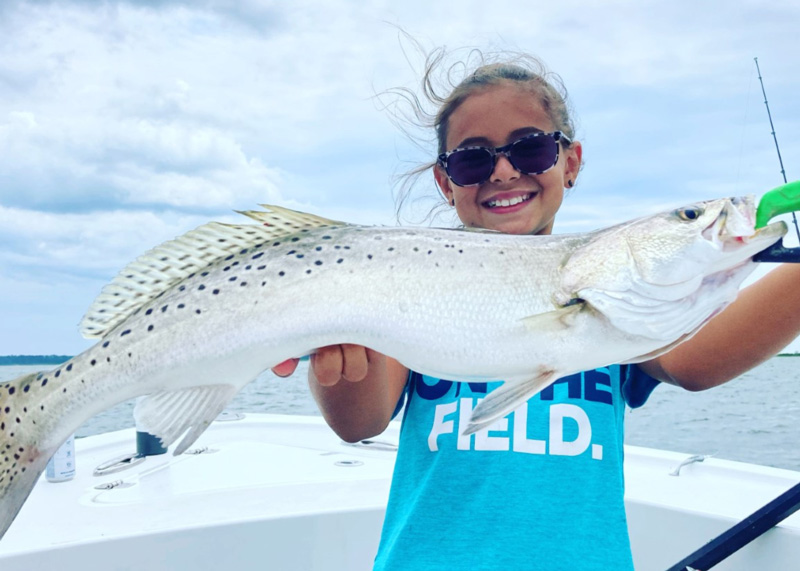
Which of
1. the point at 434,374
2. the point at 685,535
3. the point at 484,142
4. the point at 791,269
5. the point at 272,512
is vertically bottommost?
the point at 685,535

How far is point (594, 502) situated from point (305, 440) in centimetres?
374

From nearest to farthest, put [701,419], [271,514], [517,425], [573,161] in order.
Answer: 1. [517,425]
2. [573,161]
3. [271,514]
4. [701,419]

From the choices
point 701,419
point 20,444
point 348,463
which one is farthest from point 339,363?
point 701,419

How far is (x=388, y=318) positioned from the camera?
71.7 inches

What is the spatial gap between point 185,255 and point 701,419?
13.8m

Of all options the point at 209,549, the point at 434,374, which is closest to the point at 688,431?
the point at 209,549

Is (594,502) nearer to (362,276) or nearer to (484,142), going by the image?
(362,276)

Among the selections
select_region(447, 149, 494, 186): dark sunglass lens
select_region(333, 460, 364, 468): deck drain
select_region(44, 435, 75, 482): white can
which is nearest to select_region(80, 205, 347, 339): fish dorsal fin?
select_region(447, 149, 494, 186): dark sunglass lens

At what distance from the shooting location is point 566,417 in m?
2.33

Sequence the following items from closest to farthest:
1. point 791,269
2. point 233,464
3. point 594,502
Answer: point 791,269 < point 594,502 < point 233,464

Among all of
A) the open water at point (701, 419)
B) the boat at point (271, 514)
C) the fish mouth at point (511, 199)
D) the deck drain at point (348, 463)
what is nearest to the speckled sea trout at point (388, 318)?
the fish mouth at point (511, 199)

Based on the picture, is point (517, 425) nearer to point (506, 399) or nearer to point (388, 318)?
point (506, 399)

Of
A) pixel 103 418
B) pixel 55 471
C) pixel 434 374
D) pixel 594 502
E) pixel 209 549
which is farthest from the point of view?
pixel 103 418

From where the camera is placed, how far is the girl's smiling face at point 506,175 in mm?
2582
